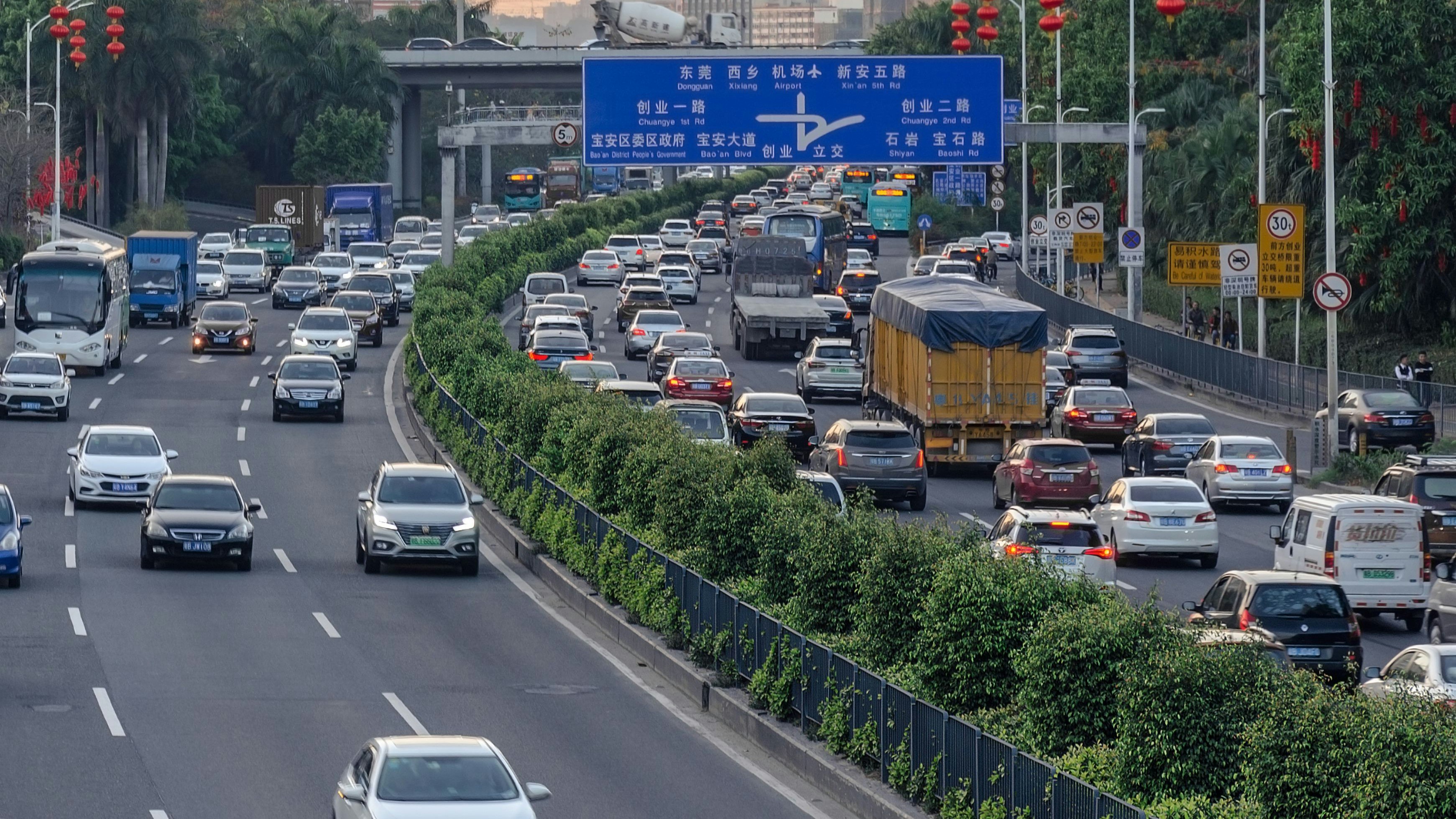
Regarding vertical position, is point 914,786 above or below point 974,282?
below

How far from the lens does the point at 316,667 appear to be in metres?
23.4

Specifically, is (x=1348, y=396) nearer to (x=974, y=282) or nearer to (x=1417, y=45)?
(x=974, y=282)

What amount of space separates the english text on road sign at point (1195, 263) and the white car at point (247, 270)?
3698 cm

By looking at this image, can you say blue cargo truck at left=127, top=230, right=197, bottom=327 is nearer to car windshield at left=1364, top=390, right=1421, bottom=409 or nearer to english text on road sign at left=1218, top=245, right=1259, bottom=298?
english text on road sign at left=1218, top=245, right=1259, bottom=298

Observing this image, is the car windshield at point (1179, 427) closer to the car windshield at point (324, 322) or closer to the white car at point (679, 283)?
the car windshield at point (324, 322)

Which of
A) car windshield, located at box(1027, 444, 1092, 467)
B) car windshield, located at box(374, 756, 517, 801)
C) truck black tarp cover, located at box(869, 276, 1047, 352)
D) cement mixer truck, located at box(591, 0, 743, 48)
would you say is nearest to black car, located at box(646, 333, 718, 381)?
truck black tarp cover, located at box(869, 276, 1047, 352)

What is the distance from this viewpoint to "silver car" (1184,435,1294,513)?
123ft

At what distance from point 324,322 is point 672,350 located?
33.2 feet

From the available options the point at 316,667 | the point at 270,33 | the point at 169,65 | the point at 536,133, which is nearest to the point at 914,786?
the point at 316,667

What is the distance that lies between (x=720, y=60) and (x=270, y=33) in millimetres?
85074

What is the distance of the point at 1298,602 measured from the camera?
22406 mm

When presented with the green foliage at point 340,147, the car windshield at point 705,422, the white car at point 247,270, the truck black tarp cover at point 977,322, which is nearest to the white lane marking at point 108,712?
the car windshield at point 705,422

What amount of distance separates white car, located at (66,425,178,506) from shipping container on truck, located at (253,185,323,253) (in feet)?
205

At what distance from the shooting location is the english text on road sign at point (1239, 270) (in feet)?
171
